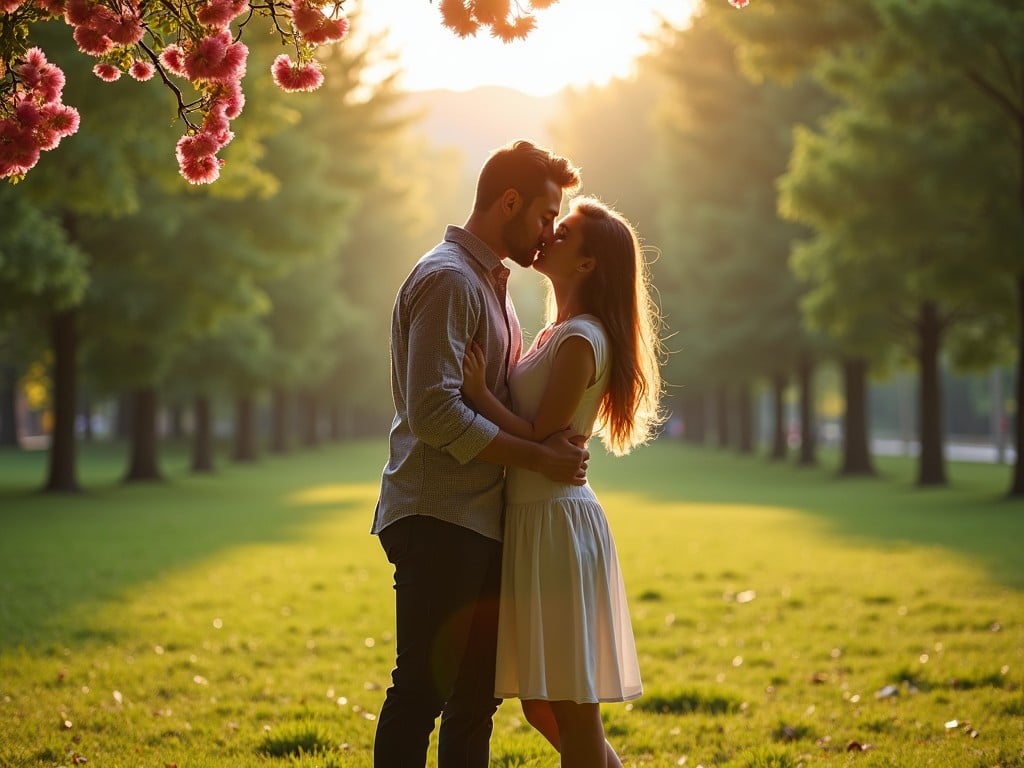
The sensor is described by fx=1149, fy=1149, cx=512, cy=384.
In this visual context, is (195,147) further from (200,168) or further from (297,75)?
(297,75)

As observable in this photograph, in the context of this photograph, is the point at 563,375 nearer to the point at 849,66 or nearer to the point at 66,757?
the point at 66,757

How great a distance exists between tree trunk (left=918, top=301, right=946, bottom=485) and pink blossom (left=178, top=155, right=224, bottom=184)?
21109 millimetres

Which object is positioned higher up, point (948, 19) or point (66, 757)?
point (948, 19)

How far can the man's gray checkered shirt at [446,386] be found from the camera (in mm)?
3646

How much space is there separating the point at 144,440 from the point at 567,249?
2476 cm

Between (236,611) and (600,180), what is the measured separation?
44247mm

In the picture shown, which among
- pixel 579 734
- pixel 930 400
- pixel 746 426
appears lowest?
pixel 579 734

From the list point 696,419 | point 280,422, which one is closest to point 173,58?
point 280,422

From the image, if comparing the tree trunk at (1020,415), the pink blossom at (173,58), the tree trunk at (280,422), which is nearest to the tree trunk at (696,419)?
the tree trunk at (280,422)

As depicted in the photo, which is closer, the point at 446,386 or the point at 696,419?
the point at 446,386

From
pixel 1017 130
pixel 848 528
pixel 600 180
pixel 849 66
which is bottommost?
pixel 848 528

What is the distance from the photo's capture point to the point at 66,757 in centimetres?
507

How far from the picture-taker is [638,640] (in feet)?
27.5

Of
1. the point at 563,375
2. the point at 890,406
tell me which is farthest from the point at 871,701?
the point at 890,406
